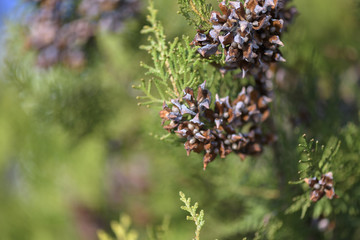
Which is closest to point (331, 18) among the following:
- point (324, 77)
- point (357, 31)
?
point (357, 31)

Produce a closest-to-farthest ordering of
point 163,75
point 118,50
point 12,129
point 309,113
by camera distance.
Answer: point 163,75 → point 309,113 → point 118,50 → point 12,129

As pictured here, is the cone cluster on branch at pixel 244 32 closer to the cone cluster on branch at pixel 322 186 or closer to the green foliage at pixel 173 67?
the green foliage at pixel 173 67

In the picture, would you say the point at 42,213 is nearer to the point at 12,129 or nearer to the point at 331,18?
the point at 12,129

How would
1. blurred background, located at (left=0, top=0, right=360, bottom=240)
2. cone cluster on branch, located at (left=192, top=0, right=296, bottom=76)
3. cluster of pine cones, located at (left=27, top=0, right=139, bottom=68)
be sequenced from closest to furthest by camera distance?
cone cluster on branch, located at (left=192, top=0, right=296, bottom=76) → blurred background, located at (left=0, top=0, right=360, bottom=240) → cluster of pine cones, located at (left=27, top=0, right=139, bottom=68)

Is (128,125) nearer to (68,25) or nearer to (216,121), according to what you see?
(68,25)

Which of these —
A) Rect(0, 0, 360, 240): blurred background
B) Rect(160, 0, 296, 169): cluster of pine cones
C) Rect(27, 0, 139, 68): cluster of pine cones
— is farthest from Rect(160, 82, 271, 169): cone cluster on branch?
Rect(27, 0, 139, 68): cluster of pine cones

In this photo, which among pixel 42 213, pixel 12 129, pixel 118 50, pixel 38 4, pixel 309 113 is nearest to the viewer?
pixel 309 113

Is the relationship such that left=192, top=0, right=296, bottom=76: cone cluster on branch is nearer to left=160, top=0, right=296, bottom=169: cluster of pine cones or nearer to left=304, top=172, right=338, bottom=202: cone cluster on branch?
left=160, top=0, right=296, bottom=169: cluster of pine cones
